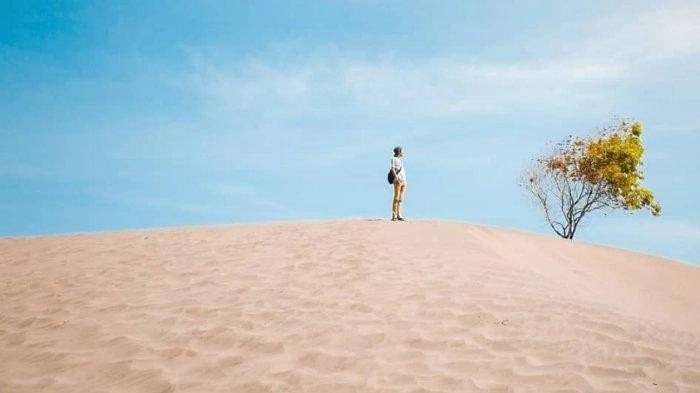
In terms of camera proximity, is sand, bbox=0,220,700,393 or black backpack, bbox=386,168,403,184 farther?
black backpack, bbox=386,168,403,184

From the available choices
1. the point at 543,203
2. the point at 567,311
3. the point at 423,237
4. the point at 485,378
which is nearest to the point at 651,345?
the point at 567,311

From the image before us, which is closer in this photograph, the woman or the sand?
the sand

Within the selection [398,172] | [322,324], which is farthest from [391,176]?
[322,324]

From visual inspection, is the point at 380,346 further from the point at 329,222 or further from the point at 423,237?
the point at 329,222

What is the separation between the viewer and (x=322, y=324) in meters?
6.09

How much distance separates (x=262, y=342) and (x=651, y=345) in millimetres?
4066

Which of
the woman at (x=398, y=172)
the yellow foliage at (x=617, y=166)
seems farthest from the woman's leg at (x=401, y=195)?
the yellow foliage at (x=617, y=166)

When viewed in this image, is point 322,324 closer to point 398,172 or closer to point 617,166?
point 398,172

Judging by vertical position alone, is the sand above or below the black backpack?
below

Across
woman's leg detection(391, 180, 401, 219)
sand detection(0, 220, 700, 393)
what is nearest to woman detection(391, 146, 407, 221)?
woman's leg detection(391, 180, 401, 219)

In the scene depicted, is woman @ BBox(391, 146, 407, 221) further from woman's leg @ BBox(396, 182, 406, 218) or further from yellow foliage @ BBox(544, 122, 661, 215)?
yellow foliage @ BBox(544, 122, 661, 215)

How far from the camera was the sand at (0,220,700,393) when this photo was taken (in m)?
4.62

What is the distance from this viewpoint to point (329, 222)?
15320mm

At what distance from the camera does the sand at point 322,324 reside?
15.1 feet
